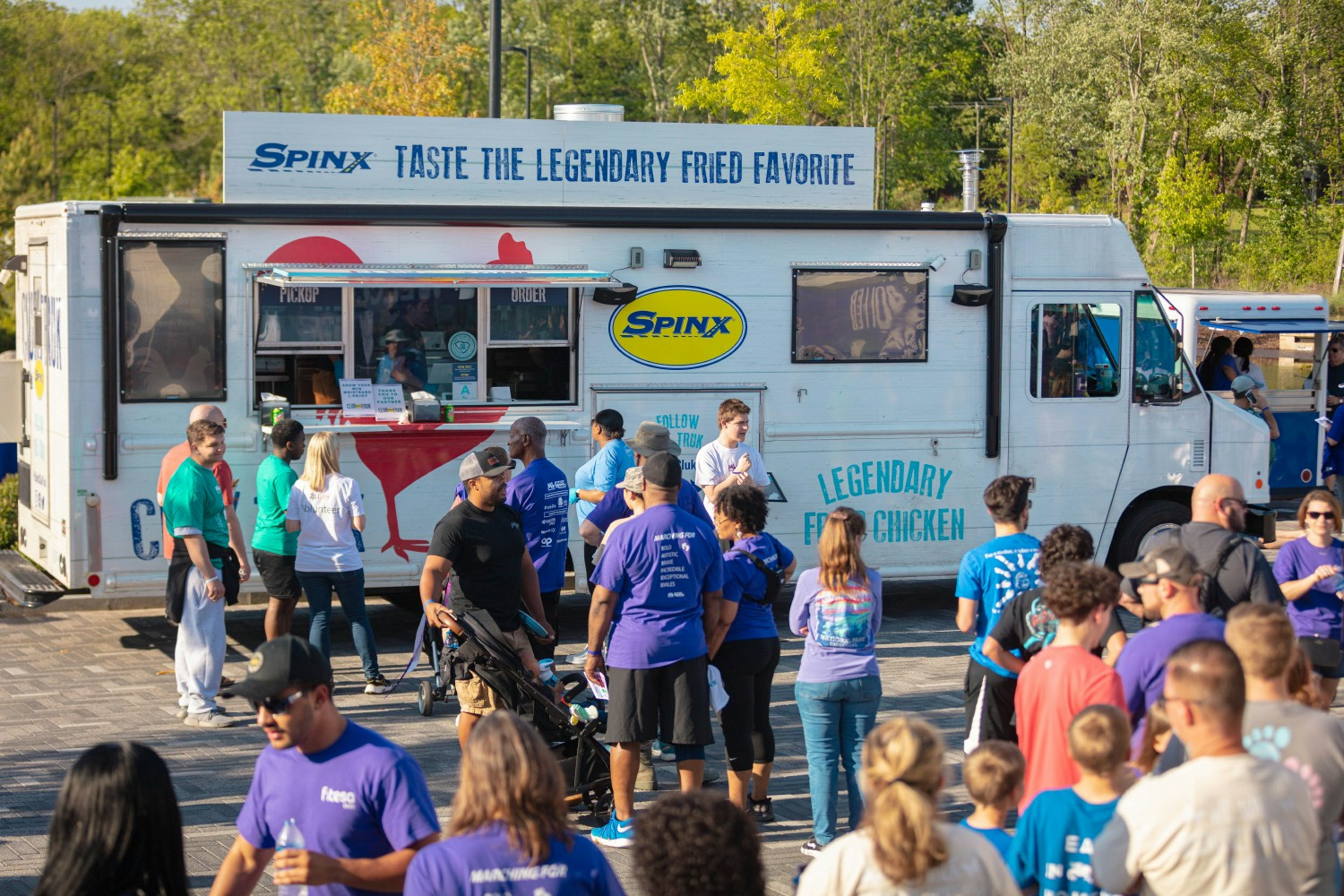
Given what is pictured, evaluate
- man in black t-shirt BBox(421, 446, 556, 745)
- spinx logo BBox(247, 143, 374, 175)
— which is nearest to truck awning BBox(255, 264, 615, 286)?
spinx logo BBox(247, 143, 374, 175)

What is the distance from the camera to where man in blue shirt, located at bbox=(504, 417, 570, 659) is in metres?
8.04

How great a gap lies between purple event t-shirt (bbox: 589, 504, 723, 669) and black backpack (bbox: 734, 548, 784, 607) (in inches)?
12.2

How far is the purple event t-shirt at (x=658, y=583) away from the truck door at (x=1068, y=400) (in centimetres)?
551

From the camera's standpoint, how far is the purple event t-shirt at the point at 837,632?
19.5 ft

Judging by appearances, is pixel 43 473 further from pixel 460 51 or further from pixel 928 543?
pixel 460 51

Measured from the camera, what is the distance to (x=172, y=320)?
941 centimetres

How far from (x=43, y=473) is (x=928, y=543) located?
625 centimetres

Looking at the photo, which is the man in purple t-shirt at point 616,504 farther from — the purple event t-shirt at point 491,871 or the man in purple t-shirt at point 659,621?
the purple event t-shirt at point 491,871

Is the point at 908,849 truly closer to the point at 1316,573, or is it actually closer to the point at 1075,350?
the point at 1316,573

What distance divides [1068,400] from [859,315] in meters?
1.77

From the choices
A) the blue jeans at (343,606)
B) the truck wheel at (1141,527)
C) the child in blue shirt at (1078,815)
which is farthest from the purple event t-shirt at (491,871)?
the truck wheel at (1141,527)

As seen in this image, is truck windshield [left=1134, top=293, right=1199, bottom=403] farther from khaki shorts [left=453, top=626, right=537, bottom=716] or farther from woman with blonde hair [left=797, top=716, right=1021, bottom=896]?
woman with blonde hair [left=797, top=716, right=1021, bottom=896]

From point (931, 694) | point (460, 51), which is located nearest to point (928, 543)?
point (931, 694)

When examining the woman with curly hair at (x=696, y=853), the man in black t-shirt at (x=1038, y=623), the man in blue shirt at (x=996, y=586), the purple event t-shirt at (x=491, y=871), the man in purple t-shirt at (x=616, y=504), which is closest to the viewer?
the woman with curly hair at (x=696, y=853)
